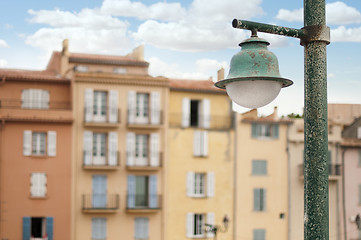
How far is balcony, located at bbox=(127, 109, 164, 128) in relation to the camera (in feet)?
131

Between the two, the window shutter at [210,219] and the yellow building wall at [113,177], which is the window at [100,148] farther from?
the window shutter at [210,219]

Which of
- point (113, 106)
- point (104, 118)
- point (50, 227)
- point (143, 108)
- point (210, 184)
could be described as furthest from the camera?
point (210, 184)

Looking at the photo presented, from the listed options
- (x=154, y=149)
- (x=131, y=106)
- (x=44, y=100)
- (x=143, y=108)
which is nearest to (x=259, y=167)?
(x=154, y=149)

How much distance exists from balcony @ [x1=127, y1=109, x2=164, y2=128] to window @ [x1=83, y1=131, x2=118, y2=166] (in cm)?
140

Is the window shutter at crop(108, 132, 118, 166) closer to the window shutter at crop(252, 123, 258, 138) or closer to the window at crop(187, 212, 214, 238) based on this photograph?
the window at crop(187, 212, 214, 238)

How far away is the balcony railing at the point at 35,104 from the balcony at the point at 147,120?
4.17m

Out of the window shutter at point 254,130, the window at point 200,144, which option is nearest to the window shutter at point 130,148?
the window at point 200,144

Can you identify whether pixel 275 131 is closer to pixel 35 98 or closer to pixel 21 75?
pixel 35 98

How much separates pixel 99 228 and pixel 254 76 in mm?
35891

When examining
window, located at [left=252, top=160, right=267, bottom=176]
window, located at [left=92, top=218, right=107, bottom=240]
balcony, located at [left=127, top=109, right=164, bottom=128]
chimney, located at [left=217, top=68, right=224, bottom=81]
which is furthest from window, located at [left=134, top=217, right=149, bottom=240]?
chimney, located at [left=217, top=68, right=224, bottom=81]

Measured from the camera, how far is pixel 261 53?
4.68 meters

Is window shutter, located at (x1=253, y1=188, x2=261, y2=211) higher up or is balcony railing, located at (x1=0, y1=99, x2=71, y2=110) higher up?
balcony railing, located at (x1=0, y1=99, x2=71, y2=110)

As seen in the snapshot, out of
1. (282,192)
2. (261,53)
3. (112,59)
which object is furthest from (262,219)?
(261,53)

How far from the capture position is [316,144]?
4.51 m
